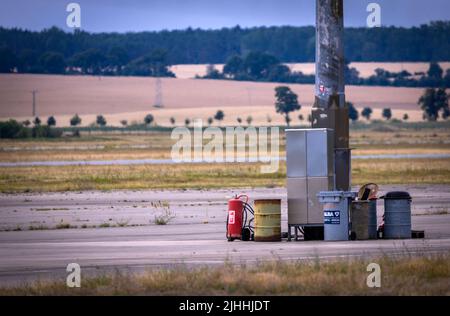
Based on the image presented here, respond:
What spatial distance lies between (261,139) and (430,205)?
→ 9129cm

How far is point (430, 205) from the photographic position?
3984 cm

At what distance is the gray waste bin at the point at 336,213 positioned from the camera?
25266 millimetres

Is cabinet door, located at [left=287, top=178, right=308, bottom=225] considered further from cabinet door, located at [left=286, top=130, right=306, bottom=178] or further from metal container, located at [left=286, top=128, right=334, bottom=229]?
cabinet door, located at [left=286, top=130, right=306, bottom=178]

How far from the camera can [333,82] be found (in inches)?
1101

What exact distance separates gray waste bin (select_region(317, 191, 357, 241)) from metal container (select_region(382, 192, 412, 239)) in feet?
2.86

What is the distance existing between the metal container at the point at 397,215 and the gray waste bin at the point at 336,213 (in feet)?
2.86

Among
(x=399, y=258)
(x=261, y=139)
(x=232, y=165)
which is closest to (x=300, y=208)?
(x=399, y=258)

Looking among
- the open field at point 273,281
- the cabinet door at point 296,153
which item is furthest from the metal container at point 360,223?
the open field at point 273,281

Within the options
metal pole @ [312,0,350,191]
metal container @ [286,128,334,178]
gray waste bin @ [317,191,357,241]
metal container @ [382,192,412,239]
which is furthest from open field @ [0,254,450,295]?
metal pole @ [312,0,350,191]

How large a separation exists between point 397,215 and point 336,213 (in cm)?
159

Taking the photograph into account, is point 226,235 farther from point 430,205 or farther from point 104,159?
point 104,159

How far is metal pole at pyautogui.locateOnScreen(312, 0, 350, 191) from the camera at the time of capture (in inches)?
1080

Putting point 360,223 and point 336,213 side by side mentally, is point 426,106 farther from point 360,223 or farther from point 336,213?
point 336,213

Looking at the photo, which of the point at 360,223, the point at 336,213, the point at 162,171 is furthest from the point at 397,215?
the point at 162,171
